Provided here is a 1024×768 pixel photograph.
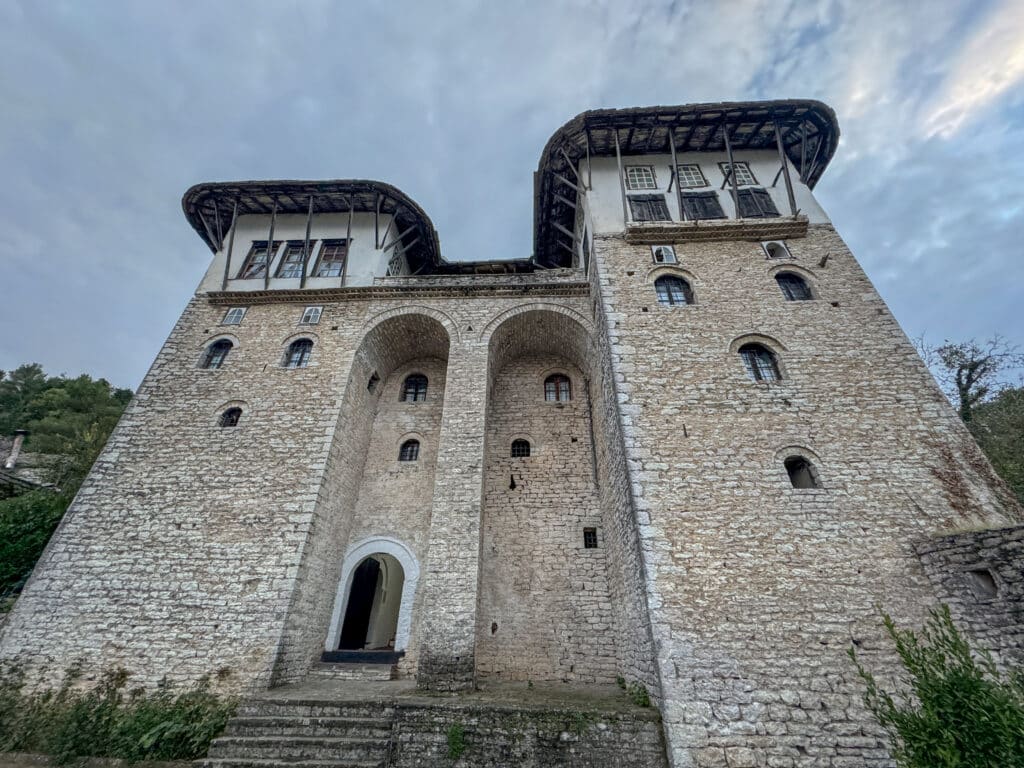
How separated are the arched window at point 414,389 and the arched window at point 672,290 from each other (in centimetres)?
653

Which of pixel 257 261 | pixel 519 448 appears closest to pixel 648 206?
pixel 519 448

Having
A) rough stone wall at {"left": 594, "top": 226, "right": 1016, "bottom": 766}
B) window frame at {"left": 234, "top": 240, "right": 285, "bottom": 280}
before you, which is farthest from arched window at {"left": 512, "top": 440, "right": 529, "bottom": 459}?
window frame at {"left": 234, "top": 240, "right": 285, "bottom": 280}

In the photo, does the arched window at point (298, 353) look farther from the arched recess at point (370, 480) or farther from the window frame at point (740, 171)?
the window frame at point (740, 171)

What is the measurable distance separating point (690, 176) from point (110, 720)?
51.2 ft

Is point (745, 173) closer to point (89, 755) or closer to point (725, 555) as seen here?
point (725, 555)

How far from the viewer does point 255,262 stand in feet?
36.9

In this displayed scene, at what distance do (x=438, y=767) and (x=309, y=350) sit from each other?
845cm

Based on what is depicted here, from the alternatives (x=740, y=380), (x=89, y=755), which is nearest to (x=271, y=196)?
(x=89, y=755)

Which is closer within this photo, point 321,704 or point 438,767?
point 438,767

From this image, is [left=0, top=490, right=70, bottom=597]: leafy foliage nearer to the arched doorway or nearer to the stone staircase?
the arched doorway

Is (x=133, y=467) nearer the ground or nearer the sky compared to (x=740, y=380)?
nearer the ground

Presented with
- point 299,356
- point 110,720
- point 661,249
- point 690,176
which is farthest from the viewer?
point 690,176

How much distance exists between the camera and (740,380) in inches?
284

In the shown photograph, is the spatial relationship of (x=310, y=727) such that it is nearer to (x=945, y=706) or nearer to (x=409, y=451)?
(x=409, y=451)
